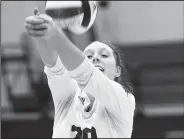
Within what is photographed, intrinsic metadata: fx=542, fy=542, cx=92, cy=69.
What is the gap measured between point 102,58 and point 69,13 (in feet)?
1.40

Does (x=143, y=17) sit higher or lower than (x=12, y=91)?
higher

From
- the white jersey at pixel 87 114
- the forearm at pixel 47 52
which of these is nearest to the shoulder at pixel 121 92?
the white jersey at pixel 87 114

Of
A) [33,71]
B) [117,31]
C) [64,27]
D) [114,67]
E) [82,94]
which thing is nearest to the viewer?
[64,27]

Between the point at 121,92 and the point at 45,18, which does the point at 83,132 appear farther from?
the point at 45,18

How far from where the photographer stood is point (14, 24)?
160 inches

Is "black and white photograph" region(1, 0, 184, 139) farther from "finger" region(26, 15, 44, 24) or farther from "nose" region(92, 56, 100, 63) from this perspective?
"finger" region(26, 15, 44, 24)

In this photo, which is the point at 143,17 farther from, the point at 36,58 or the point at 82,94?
the point at 82,94

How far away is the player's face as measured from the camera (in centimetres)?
161

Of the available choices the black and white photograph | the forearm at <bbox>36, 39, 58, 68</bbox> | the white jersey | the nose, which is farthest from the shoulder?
the black and white photograph

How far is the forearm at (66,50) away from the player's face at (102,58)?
0.35 metres

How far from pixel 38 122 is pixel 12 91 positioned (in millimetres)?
284

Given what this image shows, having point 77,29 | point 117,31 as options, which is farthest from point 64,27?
point 117,31

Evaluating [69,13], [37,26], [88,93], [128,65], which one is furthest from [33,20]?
[128,65]

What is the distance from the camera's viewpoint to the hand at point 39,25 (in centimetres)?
113
